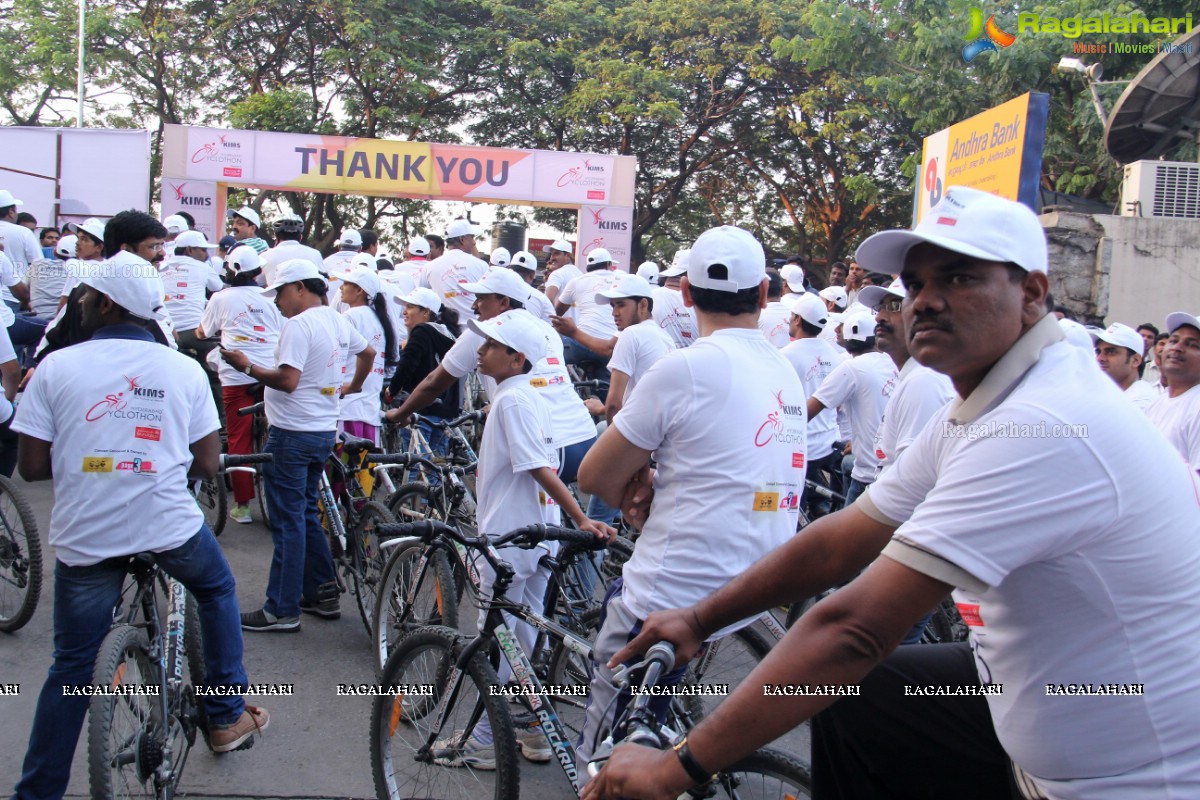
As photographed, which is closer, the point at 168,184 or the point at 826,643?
the point at 826,643

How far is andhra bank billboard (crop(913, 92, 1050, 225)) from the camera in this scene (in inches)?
306

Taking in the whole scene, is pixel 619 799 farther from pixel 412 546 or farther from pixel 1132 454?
pixel 412 546

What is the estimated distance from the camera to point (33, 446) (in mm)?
3436

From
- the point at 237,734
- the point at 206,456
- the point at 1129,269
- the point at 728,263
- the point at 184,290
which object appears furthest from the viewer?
the point at 1129,269

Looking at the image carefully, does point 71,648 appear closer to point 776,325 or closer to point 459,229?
point 776,325

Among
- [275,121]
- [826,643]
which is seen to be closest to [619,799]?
[826,643]

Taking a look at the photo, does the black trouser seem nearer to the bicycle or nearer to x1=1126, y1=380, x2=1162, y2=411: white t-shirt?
the bicycle

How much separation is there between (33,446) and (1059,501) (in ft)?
10.6

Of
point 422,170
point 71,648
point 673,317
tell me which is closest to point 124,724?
point 71,648

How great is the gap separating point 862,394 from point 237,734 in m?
3.96

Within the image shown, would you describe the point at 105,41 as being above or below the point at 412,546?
above

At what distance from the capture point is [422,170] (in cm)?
1761

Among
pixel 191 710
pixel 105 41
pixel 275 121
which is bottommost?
pixel 191 710

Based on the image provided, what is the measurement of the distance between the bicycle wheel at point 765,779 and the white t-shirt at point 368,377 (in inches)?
187
